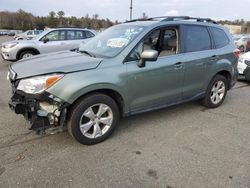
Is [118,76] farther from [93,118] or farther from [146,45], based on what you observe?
[146,45]

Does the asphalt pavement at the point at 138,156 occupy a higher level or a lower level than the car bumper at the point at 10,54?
lower

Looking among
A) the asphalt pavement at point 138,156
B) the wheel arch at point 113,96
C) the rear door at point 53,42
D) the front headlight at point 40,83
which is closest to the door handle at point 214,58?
the asphalt pavement at point 138,156

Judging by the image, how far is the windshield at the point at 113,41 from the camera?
3744 mm

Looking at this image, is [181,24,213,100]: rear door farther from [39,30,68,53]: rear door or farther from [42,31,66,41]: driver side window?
[42,31,66,41]: driver side window

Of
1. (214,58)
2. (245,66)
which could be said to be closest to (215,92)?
(214,58)

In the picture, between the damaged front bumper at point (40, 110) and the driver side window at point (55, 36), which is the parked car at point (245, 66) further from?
the driver side window at point (55, 36)

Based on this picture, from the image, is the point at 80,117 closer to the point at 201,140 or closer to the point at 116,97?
the point at 116,97

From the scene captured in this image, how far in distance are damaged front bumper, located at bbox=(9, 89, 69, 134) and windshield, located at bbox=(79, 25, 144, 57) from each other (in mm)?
A: 1085

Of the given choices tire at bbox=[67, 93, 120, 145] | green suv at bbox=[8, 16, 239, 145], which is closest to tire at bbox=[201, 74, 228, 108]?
green suv at bbox=[8, 16, 239, 145]

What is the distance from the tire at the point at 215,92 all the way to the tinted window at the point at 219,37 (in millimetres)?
636

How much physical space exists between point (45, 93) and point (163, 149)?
→ 173cm

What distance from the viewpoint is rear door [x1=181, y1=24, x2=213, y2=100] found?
4.34 metres

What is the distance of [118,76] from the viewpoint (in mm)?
3480

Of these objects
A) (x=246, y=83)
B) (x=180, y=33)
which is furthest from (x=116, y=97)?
(x=246, y=83)
